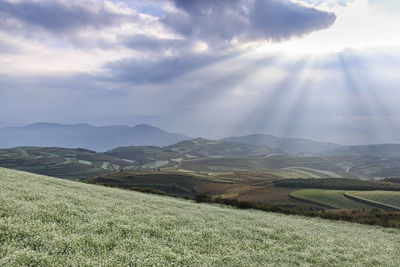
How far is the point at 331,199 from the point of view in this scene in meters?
91.2

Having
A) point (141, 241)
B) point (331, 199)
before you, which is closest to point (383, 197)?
point (331, 199)

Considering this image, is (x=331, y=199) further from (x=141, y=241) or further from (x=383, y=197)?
(x=141, y=241)

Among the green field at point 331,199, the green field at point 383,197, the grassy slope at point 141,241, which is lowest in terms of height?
the green field at point 331,199

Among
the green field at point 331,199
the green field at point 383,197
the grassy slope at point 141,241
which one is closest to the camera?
the grassy slope at point 141,241

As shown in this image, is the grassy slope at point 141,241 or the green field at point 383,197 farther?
the green field at point 383,197

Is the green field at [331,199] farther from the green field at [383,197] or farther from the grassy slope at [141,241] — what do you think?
the grassy slope at [141,241]

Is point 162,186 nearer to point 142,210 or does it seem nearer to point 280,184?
point 280,184

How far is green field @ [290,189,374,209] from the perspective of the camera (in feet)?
265

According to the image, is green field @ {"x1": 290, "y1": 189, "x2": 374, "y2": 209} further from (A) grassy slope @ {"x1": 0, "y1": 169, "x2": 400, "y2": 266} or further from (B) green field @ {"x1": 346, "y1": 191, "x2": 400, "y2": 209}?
(A) grassy slope @ {"x1": 0, "y1": 169, "x2": 400, "y2": 266}

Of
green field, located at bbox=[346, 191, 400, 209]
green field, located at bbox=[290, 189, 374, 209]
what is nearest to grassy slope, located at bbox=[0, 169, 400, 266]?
green field, located at bbox=[290, 189, 374, 209]

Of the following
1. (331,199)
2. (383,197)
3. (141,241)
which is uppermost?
(141,241)

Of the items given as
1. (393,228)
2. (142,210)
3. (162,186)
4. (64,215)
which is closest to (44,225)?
(64,215)

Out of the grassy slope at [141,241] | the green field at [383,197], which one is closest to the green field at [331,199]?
the green field at [383,197]

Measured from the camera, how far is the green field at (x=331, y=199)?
80750 mm
